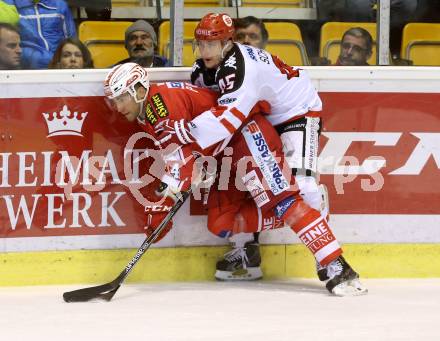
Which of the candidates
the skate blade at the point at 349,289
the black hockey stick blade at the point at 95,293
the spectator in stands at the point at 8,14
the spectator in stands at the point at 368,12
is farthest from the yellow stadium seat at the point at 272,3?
the black hockey stick blade at the point at 95,293

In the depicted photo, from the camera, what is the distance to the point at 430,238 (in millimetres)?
Answer: 6055

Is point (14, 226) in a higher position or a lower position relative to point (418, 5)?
Result: lower

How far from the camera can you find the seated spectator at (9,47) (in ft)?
18.9

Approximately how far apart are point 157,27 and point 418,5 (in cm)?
143

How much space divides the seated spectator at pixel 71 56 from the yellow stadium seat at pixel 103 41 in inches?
1.9

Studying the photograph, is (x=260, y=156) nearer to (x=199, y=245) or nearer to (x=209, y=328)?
(x=199, y=245)

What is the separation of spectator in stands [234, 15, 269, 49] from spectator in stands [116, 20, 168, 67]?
0.43 meters

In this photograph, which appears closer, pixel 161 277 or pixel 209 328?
pixel 209 328

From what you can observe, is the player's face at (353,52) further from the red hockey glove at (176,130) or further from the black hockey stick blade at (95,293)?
the black hockey stick blade at (95,293)

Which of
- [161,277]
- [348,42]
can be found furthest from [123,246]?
[348,42]

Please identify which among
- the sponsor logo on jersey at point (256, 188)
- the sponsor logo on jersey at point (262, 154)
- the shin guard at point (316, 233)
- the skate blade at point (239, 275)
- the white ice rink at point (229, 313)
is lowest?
the white ice rink at point (229, 313)

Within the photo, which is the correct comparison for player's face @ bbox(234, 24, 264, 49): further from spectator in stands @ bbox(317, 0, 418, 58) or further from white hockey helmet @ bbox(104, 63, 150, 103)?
white hockey helmet @ bbox(104, 63, 150, 103)

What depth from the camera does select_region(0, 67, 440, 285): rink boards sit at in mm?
5746

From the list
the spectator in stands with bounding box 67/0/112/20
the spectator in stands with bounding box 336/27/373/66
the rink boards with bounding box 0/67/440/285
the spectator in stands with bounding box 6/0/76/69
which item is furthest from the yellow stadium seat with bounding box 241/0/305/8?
the spectator in stands with bounding box 6/0/76/69
